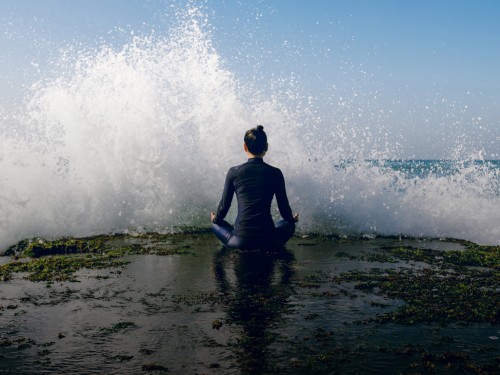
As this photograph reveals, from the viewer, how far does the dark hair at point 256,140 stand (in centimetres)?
812

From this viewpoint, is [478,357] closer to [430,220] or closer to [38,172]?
[430,220]

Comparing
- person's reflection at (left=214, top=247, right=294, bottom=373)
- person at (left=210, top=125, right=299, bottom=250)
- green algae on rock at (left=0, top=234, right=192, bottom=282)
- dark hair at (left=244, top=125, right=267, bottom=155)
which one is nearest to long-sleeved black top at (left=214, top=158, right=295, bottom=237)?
person at (left=210, top=125, right=299, bottom=250)

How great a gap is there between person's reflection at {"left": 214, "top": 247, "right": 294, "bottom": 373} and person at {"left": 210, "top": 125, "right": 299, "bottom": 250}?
1.27ft

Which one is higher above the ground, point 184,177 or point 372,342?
point 184,177

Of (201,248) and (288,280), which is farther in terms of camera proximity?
(201,248)

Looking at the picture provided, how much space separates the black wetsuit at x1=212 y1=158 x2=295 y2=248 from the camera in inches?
325

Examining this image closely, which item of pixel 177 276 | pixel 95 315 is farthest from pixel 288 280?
pixel 95 315

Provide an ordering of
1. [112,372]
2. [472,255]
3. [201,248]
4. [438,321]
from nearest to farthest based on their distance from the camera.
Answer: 1. [112,372]
2. [438,321]
3. [472,255]
4. [201,248]

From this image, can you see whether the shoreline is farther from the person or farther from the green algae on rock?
the person

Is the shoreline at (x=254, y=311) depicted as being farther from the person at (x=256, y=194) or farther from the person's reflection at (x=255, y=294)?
the person at (x=256, y=194)

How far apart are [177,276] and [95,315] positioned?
2.13m

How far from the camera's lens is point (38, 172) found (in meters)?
12.9

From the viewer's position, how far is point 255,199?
8281 millimetres

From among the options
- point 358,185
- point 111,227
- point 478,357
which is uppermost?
point 358,185
